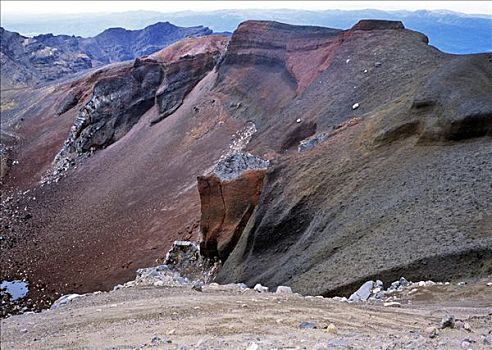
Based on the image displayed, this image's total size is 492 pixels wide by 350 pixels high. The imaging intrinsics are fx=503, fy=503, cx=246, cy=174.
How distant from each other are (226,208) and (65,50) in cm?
11133

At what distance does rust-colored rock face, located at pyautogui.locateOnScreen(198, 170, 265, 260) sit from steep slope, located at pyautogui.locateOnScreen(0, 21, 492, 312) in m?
0.06

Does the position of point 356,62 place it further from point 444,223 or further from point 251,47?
point 444,223

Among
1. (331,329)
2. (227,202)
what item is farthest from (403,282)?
(227,202)

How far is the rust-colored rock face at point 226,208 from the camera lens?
51.1 ft

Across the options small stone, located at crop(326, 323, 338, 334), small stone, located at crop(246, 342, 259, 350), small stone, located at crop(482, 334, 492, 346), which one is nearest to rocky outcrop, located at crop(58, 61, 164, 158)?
small stone, located at crop(326, 323, 338, 334)

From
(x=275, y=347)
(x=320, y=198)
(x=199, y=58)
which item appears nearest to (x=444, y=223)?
(x=320, y=198)

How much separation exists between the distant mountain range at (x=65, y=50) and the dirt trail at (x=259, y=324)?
82113 mm

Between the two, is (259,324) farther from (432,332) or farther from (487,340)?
(487,340)

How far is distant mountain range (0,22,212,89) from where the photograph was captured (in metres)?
88.4

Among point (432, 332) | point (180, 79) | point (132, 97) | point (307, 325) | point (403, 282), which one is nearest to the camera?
point (432, 332)

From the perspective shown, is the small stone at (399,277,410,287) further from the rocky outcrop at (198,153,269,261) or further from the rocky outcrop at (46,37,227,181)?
the rocky outcrop at (46,37,227,181)

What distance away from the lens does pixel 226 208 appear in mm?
15961

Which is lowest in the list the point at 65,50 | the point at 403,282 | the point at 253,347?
the point at 65,50

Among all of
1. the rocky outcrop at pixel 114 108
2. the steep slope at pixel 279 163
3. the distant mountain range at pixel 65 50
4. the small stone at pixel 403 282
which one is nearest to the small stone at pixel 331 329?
the small stone at pixel 403 282
